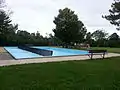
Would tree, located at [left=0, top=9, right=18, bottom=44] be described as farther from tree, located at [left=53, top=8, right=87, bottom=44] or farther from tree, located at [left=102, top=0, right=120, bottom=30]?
tree, located at [left=102, top=0, right=120, bottom=30]

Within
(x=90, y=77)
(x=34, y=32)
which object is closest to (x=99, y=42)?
(x=34, y=32)

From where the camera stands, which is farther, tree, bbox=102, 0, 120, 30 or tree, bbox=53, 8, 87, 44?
tree, bbox=53, 8, 87, 44

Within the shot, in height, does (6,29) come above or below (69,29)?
above

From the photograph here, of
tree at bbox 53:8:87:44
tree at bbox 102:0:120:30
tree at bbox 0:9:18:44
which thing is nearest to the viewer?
tree at bbox 102:0:120:30

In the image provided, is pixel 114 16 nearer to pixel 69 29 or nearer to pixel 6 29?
pixel 69 29

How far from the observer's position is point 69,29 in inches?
1416

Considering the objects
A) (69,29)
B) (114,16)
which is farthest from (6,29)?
(114,16)

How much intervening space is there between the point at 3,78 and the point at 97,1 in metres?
16.1

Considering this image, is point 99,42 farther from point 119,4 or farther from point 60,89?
point 60,89

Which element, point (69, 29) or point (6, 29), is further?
point (6, 29)

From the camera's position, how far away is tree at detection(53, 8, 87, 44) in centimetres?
3628

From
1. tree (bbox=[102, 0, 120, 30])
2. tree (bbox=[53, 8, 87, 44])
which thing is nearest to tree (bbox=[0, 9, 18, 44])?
tree (bbox=[53, 8, 87, 44])

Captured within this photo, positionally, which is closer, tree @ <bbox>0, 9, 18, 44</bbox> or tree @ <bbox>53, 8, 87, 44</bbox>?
tree @ <bbox>53, 8, 87, 44</bbox>

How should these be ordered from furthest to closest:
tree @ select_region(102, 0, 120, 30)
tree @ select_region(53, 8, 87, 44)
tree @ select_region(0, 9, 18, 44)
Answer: tree @ select_region(0, 9, 18, 44), tree @ select_region(53, 8, 87, 44), tree @ select_region(102, 0, 120, 30)
